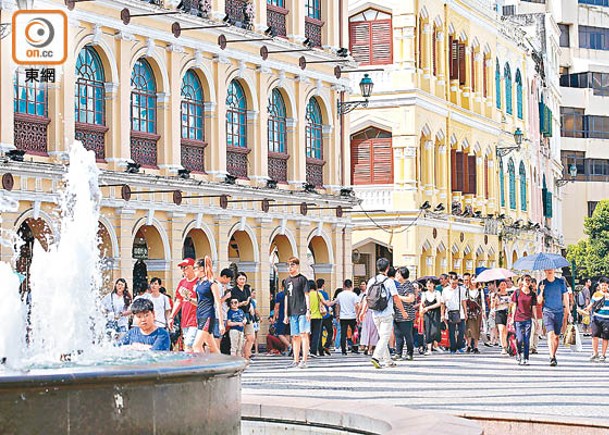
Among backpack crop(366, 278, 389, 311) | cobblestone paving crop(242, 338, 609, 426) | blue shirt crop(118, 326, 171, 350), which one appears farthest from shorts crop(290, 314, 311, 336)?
blue shirt crop(118, 326, 171, 350)

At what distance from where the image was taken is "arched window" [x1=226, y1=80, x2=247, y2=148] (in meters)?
36.7

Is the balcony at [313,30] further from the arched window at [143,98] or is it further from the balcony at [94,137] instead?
→ the balcony at [94,137]

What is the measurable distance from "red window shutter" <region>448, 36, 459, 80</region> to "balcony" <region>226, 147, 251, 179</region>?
15.8 metres

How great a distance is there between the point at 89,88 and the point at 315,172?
10.8 metres

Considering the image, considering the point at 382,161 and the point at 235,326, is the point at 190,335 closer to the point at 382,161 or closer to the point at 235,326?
the point at 235,326

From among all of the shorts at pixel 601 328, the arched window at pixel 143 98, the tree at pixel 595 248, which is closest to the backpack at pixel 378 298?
the shorts at pixel 601 328

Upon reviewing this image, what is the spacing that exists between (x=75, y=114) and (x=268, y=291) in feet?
28.1

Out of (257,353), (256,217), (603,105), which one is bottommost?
(257,353)

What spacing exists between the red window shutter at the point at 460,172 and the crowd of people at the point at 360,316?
1459cm

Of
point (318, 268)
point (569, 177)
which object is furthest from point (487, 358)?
point (569, 177)

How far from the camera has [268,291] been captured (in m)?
37.5

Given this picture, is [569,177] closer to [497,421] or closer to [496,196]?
[496,196]

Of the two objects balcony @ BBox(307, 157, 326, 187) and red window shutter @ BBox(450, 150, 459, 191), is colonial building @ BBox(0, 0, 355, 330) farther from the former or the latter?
red window shutter @ BBox(450, 150, 459, 191)

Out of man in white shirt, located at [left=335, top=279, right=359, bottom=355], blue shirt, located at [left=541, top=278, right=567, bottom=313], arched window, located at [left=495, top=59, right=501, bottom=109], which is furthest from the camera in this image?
arched window, located at [left=495, top=59, right=501, bottom=109]
